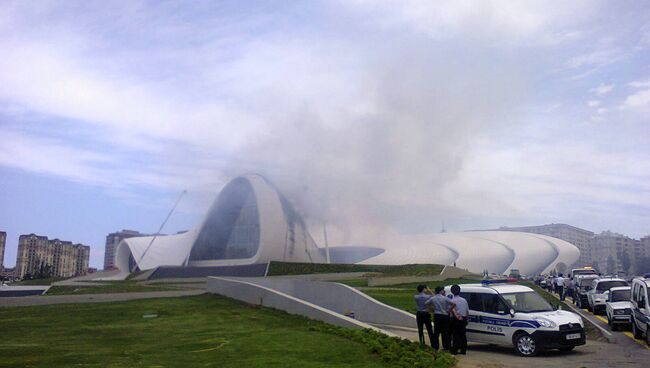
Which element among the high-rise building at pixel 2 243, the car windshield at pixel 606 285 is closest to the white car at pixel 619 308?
the car windshield at pixel 606 285

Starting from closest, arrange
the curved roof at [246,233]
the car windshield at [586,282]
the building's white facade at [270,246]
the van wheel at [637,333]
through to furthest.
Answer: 1. the van wheel at [637,333]
2. the car windshield at [586,282]
3. the curved roof at [246,233]
4. the building's white facade at [270,246]

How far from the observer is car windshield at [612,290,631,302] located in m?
17.5

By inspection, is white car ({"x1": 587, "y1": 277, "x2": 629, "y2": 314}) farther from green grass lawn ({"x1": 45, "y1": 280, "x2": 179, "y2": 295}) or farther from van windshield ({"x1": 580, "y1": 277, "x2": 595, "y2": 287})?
green grass lawn ({"x1": 45, "y1": 280, "x2": 179, "y2": 295})

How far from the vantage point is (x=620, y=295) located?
1748cm

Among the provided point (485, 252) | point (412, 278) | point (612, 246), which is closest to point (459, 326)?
point (412, 278)

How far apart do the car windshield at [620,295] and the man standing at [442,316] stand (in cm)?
837

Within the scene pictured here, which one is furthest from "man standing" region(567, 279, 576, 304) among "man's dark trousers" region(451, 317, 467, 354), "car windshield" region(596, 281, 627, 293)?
"man's dark trousers" region(451, 317, 467, 354)

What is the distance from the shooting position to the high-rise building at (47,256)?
393ft

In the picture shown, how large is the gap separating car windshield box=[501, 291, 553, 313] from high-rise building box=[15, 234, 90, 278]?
113 m

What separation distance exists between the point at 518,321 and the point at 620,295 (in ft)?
23.0

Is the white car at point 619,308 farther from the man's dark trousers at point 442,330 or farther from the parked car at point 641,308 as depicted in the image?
the man's dark trousers at point 442,330

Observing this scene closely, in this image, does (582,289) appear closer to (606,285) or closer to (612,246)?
(606,285)

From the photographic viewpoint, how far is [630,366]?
415 inches

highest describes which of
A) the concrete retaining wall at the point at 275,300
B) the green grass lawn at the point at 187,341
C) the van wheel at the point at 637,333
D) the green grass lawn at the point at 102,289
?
the concrete retaining wall at the point at 275,300
